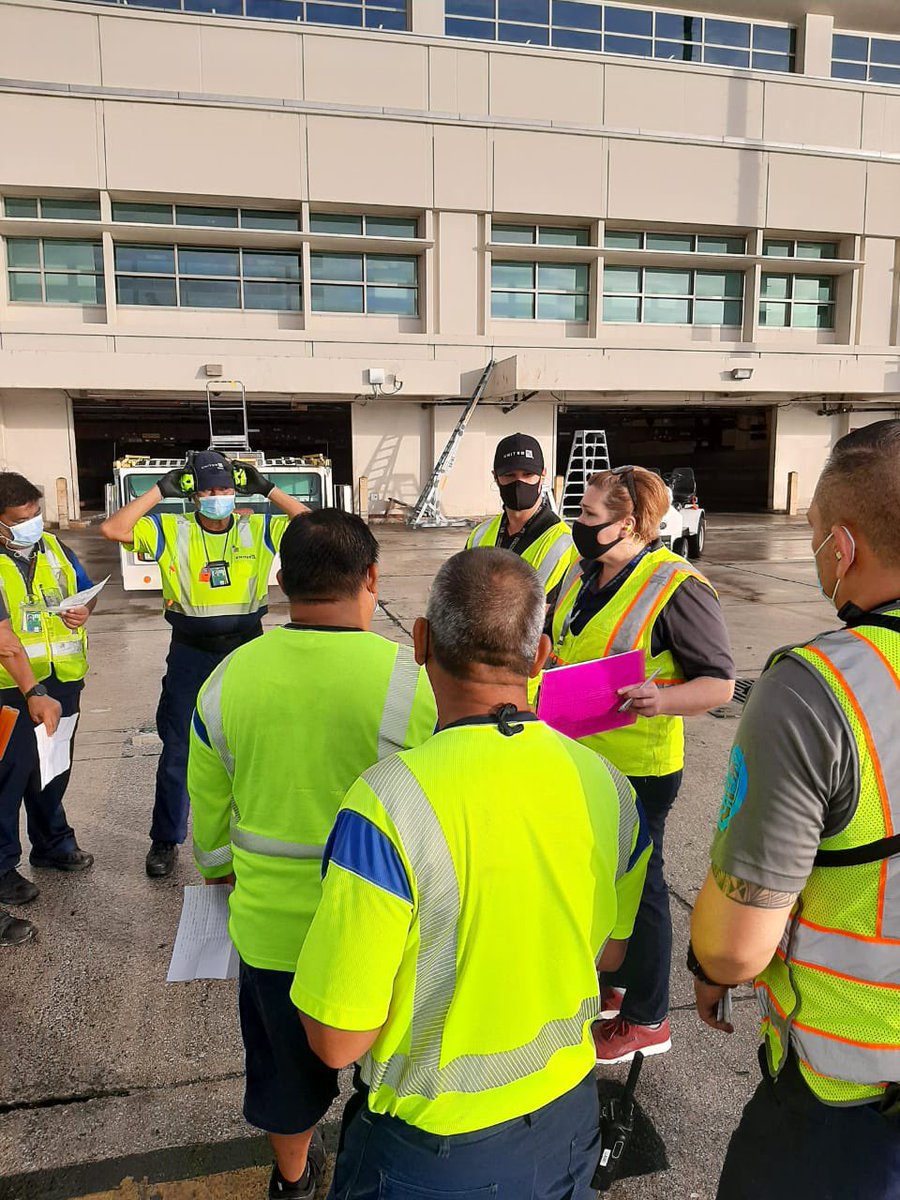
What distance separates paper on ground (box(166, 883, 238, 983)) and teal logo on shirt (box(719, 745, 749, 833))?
1.38m

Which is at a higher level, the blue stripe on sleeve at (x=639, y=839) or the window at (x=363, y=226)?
the window at (x=363, y=226)

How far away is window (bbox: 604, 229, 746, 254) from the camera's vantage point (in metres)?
22.7

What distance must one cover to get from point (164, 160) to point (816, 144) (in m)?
17.8

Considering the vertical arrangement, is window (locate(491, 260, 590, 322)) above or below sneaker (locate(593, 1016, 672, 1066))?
above

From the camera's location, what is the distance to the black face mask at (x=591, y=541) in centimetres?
285

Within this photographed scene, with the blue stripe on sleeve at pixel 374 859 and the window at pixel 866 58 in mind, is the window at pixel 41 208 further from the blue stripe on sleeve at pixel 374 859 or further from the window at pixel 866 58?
the blue stripe on sleeve at pixel 374 859

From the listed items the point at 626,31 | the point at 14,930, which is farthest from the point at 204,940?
the point at 626,31

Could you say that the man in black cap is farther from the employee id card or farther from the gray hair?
the gray hair

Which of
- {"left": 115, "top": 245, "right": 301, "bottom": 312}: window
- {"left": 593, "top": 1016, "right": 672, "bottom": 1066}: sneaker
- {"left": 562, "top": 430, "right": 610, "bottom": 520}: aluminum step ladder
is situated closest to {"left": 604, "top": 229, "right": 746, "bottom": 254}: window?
{"left": 562, "top": 430, "right": 610, "bottom": 520}: aluminum step ladder

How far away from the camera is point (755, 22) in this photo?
77.0 ft

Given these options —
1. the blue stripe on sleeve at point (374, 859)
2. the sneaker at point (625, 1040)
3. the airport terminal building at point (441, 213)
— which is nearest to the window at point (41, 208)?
the airport terminal building at point (441, 213)

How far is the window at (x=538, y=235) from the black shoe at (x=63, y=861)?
21254mm

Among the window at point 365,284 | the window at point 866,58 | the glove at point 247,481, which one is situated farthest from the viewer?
the window at point 866,58

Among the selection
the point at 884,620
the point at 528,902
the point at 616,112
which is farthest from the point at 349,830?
the point at 616,112
